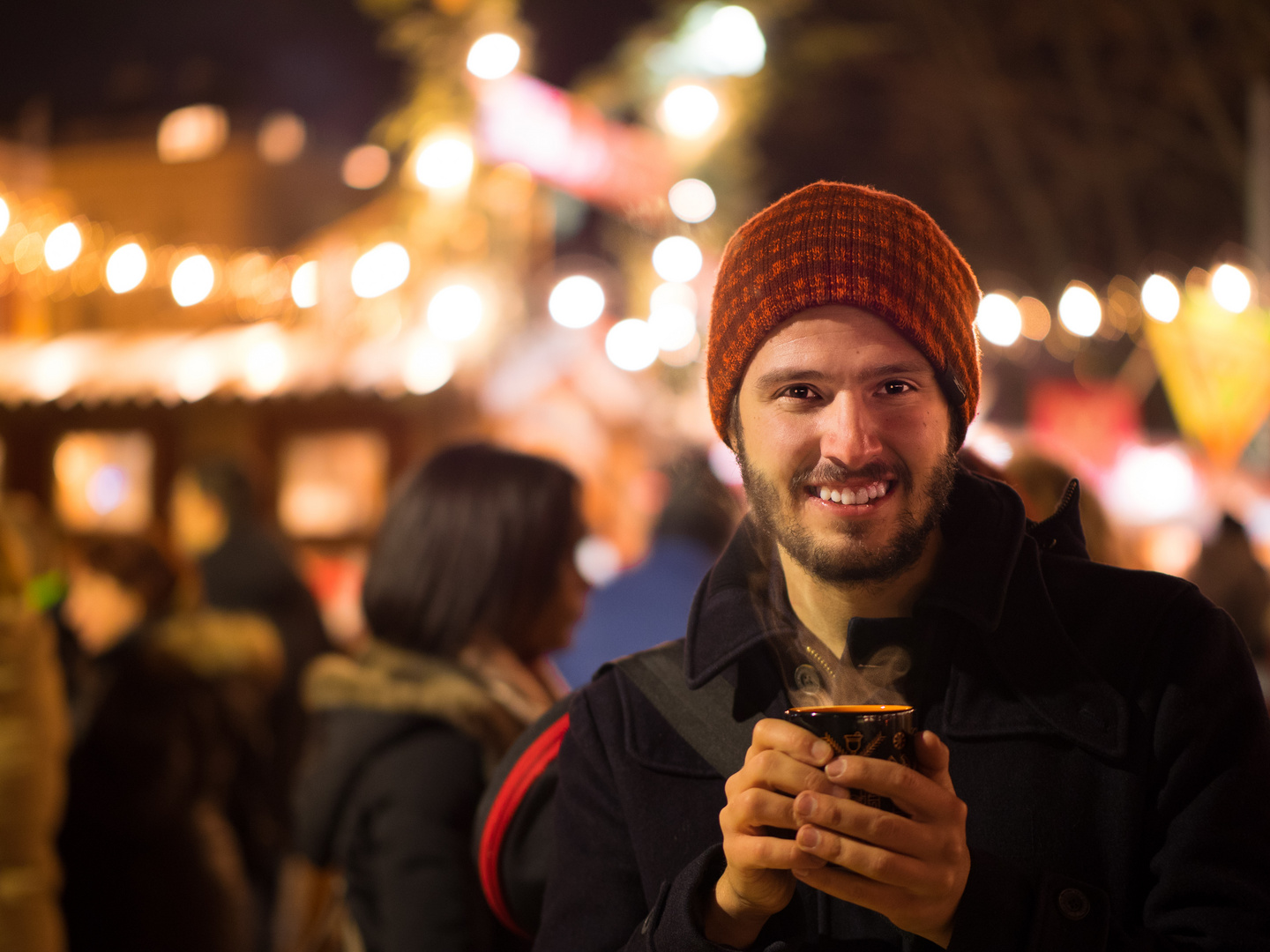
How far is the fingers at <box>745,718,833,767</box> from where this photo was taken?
1.24m

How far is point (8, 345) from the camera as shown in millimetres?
12414

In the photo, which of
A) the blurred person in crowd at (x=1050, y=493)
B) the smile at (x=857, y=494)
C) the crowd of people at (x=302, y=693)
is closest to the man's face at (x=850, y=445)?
the smile at (x=857, y=494)

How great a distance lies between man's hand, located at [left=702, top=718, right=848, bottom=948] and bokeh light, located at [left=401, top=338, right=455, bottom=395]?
860cm

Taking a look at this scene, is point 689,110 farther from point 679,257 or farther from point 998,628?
point 998,628

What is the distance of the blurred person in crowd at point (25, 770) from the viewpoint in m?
2.88

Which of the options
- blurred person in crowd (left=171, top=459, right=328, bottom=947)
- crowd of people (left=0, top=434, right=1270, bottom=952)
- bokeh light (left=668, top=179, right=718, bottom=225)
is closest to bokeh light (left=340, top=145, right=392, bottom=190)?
bokeh light (left=668, top=179, right=718, bottom=225)

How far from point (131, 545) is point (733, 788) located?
3.95 metres

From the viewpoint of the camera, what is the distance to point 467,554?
9.46ft

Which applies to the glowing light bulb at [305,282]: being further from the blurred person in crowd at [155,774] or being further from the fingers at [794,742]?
the fingers at [794,742]

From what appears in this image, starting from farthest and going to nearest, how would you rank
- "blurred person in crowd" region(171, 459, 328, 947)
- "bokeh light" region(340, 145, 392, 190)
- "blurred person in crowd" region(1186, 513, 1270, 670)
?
"bokeh light" region(340, 145, 392, 190) < "blurred person in crowd" region(1186, 513, 1270, 670) < "blurred person in crowd" region(171, 459, 328, 947)

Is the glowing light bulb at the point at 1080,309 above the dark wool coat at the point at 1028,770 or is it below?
above

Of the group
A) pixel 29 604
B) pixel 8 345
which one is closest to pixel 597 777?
pixel 29 604

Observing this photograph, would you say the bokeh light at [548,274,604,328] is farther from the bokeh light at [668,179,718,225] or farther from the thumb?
the thumb

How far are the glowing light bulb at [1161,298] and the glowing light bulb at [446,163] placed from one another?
5.78 metres
